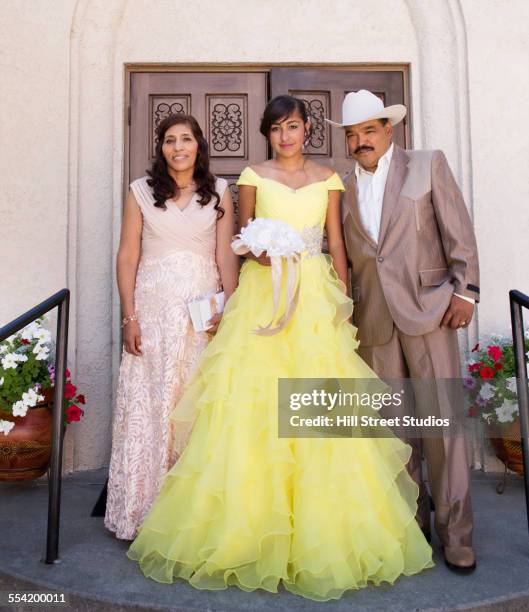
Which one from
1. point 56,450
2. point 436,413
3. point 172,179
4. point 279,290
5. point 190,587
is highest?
point 172,179

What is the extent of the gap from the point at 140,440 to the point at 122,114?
2.60 m

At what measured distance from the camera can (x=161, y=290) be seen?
2922 mm

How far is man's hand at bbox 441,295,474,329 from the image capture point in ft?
8.68

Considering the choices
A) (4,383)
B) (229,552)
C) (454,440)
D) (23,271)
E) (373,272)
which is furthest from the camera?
(23,271)

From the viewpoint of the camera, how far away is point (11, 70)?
418 cm

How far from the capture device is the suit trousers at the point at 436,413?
8.55 ft

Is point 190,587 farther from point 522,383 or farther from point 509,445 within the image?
point 509,445

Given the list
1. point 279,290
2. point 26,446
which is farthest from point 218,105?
point 26,446

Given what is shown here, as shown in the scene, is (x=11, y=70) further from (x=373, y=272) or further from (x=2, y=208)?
(x=373, y=272)

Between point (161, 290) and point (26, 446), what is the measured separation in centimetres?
149

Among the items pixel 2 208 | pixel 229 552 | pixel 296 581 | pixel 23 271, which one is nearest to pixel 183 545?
pixel 229 552

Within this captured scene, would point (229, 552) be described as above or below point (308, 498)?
below

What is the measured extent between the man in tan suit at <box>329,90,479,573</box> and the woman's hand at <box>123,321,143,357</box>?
Answer: 46.5 inches

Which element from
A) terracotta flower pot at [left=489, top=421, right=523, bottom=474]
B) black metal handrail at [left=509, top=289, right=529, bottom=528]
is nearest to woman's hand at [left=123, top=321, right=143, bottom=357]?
black metal handrail at [left=509, top=289, right=529, bottom=528]
